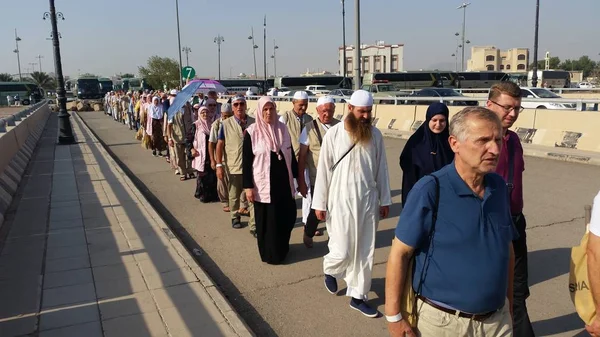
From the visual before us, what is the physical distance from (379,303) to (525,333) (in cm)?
129

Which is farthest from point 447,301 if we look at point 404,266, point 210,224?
point 210,224

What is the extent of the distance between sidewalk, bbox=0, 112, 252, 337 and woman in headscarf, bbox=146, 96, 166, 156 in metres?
4.49

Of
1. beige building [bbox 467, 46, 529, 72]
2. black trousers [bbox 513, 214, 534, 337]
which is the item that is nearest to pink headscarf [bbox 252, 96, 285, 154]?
black trousers [bbox 513, 214, 534, 337]

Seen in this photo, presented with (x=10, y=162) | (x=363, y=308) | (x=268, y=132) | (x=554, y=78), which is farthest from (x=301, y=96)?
(x=554, y=78)

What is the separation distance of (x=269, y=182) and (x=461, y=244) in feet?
10.1

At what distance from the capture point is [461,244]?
1.96 metres

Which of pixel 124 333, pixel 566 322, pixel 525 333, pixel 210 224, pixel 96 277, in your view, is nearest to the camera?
pixel 525 333

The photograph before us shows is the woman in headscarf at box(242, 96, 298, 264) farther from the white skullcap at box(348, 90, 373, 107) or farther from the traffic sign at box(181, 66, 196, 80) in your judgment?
the traffic sign at box(181, 66, 196, 80)

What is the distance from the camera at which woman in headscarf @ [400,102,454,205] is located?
386cm

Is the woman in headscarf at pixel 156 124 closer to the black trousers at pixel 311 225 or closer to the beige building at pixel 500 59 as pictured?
the black trousers at pixel 311 225

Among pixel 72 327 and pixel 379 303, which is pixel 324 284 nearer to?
pixel 379 303

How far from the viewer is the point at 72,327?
347cm

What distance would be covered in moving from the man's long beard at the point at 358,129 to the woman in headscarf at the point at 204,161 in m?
4.55

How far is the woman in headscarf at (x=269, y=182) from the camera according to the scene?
4918mm
